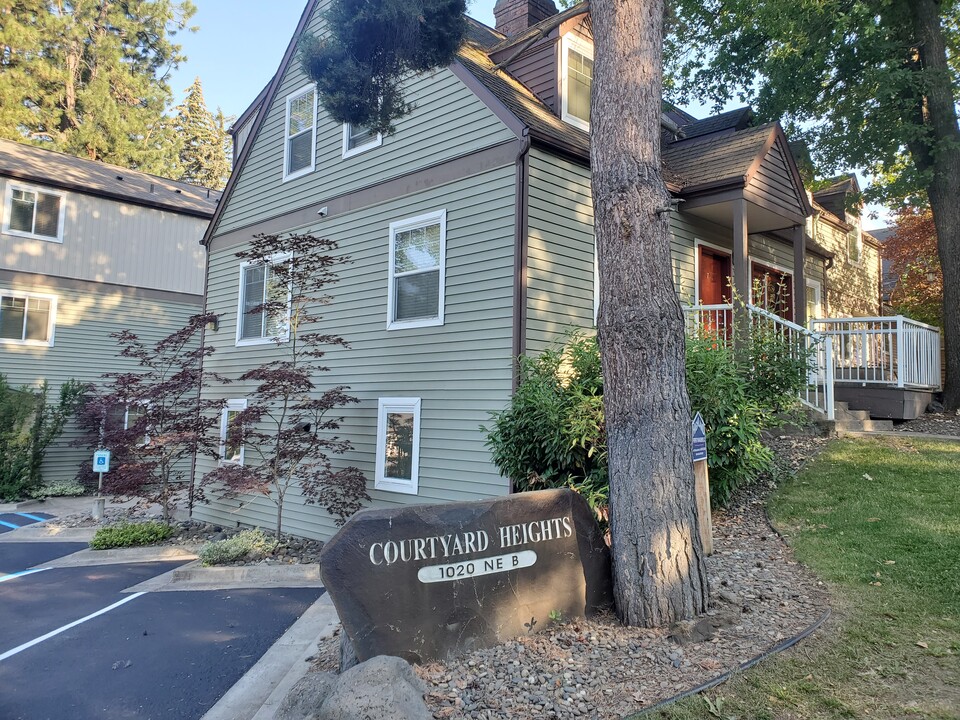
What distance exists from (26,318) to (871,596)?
64.5 ft

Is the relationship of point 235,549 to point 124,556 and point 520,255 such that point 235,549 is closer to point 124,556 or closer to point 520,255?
point 124,556

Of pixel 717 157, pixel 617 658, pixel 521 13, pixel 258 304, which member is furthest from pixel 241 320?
pixel 617 658

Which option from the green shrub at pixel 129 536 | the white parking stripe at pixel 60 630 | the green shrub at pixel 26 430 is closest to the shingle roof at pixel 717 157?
the white parking stripe at pixel 60 630

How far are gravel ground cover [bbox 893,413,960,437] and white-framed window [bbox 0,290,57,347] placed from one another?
1964cm

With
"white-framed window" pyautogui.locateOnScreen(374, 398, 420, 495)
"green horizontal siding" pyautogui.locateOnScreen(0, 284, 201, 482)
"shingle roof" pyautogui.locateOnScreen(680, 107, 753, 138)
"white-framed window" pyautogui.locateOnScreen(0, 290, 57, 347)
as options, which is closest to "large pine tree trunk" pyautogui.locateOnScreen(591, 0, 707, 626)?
"white-framed window" pyautogui.locateOnScreen(374, 398, 420, 495)

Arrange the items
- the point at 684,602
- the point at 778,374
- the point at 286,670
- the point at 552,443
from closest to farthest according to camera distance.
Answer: the point at 684,602 → the point at 286,670 → the point at 552,443 → the point at 778,374

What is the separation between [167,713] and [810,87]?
52.2ft

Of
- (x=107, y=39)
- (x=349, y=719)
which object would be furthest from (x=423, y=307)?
(x=107, y=39)

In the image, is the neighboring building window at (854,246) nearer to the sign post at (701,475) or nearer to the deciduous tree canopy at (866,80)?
the deciduous tree canopy at (866,80)

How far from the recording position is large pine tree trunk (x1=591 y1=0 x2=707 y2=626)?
4.43 meters

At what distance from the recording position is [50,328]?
58.7 ft

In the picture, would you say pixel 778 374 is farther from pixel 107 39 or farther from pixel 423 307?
pixel 107 39

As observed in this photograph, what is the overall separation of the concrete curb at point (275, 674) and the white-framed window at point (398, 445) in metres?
2.82

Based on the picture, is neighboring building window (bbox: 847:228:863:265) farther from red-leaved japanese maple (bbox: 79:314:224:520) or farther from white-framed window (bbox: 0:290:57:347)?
white-framed window (bbox: 0:290:57:347)
